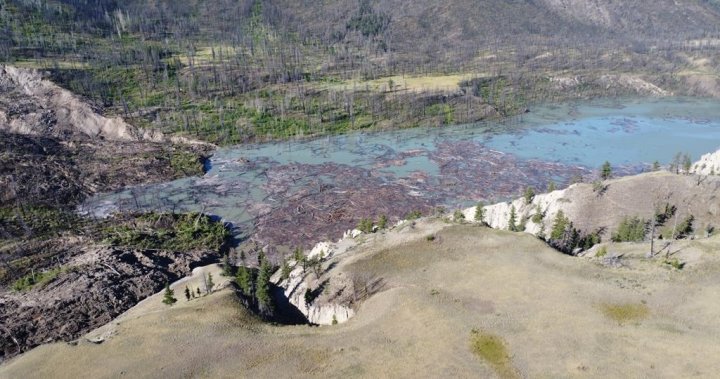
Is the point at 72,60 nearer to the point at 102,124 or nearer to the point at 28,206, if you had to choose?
the point at 102,124

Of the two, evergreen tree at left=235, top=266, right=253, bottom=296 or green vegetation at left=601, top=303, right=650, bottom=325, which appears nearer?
green vegetation at left=601, top=303, right=650, bottom=325

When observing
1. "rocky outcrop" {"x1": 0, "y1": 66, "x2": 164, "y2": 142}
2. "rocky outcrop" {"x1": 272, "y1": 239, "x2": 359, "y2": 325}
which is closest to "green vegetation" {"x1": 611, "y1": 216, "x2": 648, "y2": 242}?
"rocky outcrop" {"x1": 272, "y1": 239, "x2": 359, "y2": 325}

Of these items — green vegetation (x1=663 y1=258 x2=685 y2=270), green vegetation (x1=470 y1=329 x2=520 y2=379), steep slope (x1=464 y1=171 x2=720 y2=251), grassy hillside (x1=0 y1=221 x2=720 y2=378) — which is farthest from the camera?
steep slope (x1=464 y1=171 x2=720 y2=251)

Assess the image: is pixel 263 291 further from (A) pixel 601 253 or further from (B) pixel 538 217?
(B) pixel 538 217

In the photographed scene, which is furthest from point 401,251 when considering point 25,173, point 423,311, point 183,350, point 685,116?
point 685,116

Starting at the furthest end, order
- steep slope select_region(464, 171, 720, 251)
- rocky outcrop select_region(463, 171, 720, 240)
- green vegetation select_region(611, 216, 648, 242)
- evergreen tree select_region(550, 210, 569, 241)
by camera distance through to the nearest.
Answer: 1. rocky outcrop select_region(463, 171, 720, 240)
2. steep slope select_region(464, 171, 720, 251)
3. evergreen tree select_region(550, 210, 569, 241)
4. green vegetation select_region(611, 216, 648, 242)

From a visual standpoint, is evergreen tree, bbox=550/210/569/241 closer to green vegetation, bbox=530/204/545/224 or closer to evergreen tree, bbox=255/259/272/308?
green vegetation, bbox=530/204/545/224
